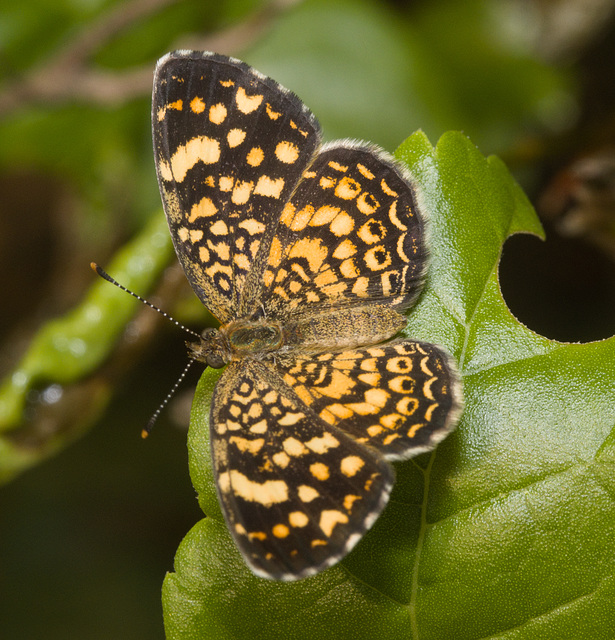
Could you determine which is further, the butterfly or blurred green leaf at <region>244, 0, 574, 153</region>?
blurred green leaf at <region>244, 0, 574, 153</region>

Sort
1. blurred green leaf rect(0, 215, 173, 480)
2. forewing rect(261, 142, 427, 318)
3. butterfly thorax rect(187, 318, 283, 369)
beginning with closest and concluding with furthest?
forewing rect(261, 142, 427, 318), butterfly thorax rect(187, 318, 283, 369), blurred green leaf rect(0, 215, 173, 480)

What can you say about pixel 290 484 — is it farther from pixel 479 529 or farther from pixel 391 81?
pixel 391 81

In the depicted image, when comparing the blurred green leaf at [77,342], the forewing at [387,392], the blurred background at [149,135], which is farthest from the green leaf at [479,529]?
the blurred background at [149,135]

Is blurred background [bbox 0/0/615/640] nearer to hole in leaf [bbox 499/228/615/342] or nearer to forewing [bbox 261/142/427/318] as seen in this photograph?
hole in leaf [bbox 499/228/615/342]

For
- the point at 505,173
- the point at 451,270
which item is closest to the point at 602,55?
the point at 505,173

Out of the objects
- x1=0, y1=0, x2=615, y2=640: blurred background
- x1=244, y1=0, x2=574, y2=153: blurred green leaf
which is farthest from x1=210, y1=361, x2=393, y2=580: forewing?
x1=244, y1=0, x2=574, y2=153: blurred green leaf

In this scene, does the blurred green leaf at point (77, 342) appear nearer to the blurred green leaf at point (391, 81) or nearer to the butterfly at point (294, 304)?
the butterfly at point (294, 304)

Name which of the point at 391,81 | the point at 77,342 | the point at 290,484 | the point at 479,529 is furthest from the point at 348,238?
the point at 391,81
